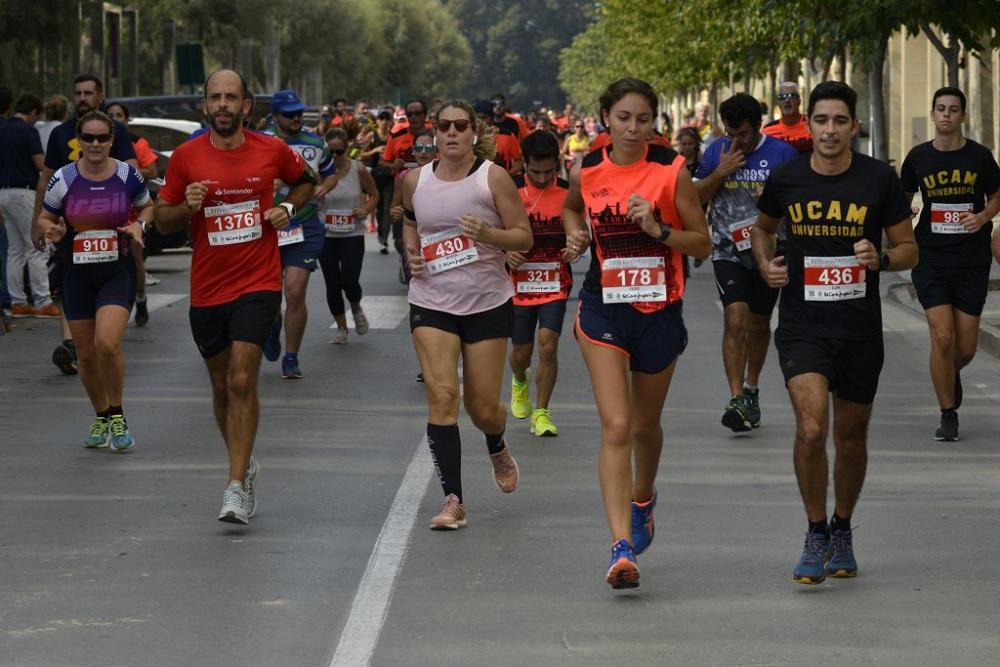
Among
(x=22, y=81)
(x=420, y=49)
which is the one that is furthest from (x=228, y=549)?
(x=420, y=49)

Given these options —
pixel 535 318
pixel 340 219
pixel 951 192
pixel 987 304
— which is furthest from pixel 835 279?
pixel 987 304

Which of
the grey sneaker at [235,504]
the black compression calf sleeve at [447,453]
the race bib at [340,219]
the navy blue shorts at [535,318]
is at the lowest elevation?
the grey sneaker at [235,504]

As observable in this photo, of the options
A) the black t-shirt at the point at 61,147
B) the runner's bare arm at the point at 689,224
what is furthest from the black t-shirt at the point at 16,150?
the runner's bare arm at the point at 689,224

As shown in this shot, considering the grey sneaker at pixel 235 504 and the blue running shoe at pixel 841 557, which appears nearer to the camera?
the blue running shoe at pixel 841 557

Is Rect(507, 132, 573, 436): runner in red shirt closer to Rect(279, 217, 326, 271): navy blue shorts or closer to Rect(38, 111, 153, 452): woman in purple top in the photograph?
Rect(38, 111, 153, 452): woman in purple top

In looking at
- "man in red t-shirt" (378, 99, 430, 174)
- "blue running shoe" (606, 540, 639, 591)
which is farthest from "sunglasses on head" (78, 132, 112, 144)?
"man in red t-shirt" (378, 99, 430, 174)

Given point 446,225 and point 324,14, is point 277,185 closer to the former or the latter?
point 446,225

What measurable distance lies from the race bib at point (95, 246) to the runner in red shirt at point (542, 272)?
2070 mm

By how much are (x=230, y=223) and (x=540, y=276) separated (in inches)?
120

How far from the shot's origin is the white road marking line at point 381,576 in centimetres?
657

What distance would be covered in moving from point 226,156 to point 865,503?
3100 millimetres

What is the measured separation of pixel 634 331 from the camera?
7652mm

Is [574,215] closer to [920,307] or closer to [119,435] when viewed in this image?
[119,435]

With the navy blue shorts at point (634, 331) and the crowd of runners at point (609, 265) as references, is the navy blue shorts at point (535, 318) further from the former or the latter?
the navy blue shorts at point (634, 331)
